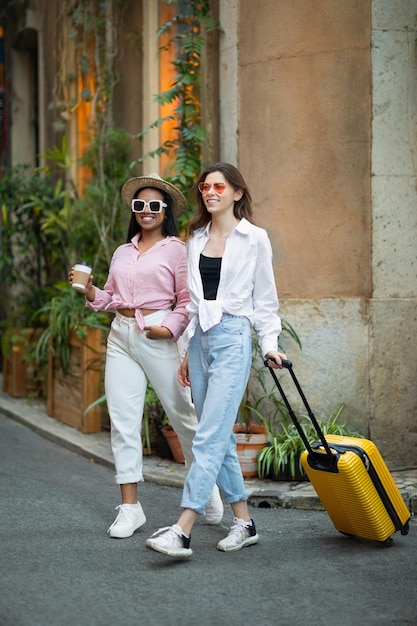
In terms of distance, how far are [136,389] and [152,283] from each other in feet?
1.99

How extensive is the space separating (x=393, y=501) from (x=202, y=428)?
109 cm

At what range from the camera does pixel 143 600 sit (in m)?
4.48

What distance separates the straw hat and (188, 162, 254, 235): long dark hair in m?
0.34

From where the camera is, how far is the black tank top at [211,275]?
5309mm

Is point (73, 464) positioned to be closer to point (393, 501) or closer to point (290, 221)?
point (290, 221)

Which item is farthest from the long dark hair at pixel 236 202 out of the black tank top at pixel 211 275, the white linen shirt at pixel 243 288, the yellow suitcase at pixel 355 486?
the yellow suitcase at pixel 355 486

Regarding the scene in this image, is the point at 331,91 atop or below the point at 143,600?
atop

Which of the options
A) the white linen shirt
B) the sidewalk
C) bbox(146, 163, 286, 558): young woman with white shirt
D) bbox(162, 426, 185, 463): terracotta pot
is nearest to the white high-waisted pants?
bbox(146, 163, 286, 558): young woman with white shirt

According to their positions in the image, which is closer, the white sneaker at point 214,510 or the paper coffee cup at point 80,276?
the paper coffee cup at point 80,276

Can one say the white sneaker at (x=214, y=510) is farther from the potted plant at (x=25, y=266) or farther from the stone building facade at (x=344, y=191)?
the potted plant at (x=25, y=266)

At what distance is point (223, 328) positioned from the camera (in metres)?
5.27

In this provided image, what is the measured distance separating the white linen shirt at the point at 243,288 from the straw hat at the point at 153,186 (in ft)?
2.12

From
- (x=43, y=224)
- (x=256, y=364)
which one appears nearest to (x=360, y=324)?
(x=256, y=364)

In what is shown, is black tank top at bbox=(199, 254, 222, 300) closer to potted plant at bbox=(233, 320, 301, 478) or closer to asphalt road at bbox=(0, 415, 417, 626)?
asphalt road at bbox=(0, 415, 417, 626)
